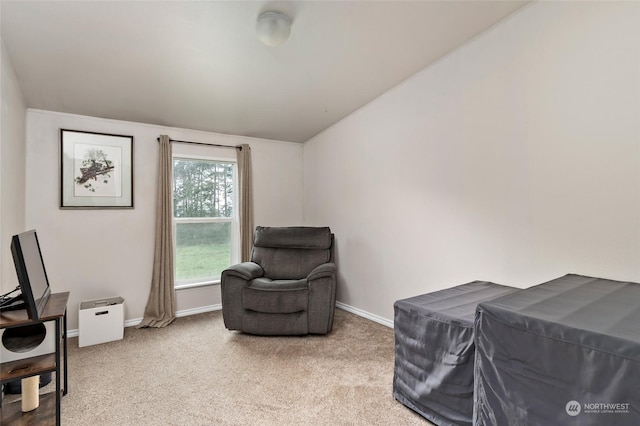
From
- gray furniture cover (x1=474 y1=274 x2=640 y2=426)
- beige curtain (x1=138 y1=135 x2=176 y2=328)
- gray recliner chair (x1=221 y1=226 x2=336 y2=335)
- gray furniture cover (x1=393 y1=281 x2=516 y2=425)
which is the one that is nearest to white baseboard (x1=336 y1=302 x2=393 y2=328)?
gray recliner chair (x1=221 y1=226 x2=336 y2=335)

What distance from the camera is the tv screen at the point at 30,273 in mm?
1473

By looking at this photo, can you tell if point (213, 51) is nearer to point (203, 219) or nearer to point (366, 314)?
point (203, 219)

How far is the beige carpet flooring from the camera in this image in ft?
5.67

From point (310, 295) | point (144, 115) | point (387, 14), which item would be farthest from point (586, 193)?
point (144, 115)

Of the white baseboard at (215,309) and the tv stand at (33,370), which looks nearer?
the tv stand at (33,370)

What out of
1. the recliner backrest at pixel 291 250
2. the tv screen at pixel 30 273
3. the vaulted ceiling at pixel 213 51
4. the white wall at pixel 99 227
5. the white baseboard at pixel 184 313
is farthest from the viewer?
the recliner backrest at pixel 291 250

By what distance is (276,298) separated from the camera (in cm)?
282

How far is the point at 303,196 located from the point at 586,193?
322 centimetres

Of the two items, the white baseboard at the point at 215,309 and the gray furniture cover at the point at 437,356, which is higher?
the gray furniture cover at the point at 437,356

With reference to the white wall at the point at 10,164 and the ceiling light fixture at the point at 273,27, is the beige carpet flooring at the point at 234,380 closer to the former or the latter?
the white wall at the point at 10,164

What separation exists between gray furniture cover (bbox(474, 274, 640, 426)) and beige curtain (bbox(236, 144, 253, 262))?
295 cm

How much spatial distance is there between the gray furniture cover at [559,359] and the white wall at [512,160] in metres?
0.58

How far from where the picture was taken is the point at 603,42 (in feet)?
5.68

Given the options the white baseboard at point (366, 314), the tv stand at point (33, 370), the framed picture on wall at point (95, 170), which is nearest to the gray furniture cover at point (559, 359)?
the white baseboard at point (366, 314)
